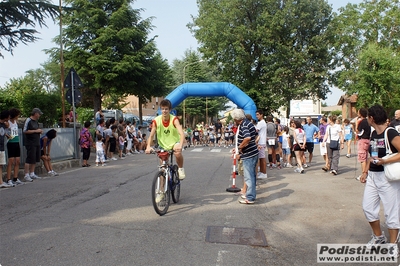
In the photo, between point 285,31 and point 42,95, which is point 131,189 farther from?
point 285,31

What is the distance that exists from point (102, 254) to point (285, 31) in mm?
32917

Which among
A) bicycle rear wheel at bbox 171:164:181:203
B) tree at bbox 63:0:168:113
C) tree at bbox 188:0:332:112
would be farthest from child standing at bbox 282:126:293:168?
tree at bbox 188:0:332:112

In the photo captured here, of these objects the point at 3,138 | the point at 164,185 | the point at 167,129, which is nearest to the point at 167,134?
the point at 167,129

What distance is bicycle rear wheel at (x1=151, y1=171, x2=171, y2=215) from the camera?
20.9 ft

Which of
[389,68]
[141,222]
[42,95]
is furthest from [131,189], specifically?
[389,68]

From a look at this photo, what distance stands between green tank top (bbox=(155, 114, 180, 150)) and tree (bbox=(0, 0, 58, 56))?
8370 millimetres

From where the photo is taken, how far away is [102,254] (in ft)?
15.3

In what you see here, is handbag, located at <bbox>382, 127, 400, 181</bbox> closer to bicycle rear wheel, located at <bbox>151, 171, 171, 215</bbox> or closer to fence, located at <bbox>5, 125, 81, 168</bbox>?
bicycle rear wheel, located at <bbox>151, 171, 171, 215</bbox>

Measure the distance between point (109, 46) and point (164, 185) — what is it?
27.4 m

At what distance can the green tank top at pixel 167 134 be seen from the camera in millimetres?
7234

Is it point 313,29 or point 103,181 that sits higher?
point 313,29

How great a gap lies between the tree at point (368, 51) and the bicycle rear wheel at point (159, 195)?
107 ft

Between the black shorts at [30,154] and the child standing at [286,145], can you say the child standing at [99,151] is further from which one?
the child standing at [286,145]

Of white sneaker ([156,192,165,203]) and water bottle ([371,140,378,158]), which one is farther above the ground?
water bottle ([371,140,378,158])
